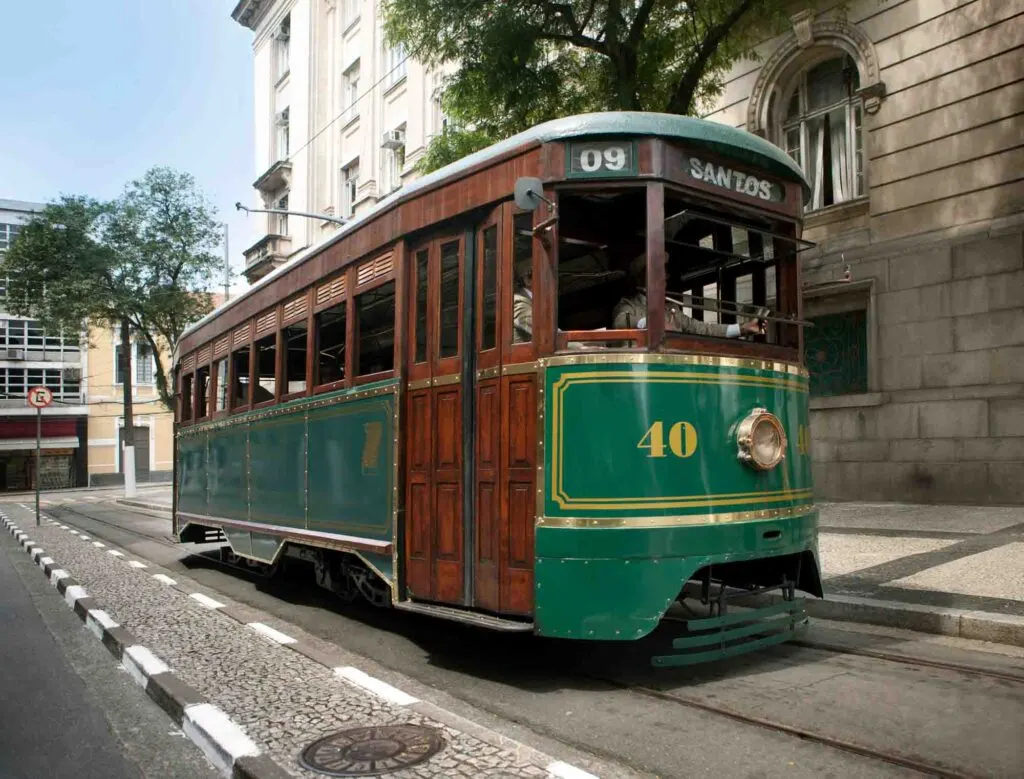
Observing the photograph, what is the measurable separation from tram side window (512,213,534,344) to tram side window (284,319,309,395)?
2883 mm

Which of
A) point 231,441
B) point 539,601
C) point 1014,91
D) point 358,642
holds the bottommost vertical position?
point 358,642

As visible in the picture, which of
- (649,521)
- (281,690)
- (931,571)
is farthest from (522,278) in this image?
(931,571)

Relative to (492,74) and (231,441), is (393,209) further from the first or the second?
(492,74)

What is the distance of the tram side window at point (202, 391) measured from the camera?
35.1 ft

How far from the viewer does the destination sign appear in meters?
5.13

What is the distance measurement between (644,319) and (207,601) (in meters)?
5.26

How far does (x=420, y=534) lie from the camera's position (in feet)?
18.9

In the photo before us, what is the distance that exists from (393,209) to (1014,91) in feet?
33.3

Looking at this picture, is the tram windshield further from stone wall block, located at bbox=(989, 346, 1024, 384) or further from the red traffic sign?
the red traffic sign

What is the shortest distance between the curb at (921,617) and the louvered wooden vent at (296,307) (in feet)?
14.1

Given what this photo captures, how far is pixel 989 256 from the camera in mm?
12273

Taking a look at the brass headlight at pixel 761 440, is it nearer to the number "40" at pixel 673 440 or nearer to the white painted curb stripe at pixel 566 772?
the number "40" at pixel 673 440

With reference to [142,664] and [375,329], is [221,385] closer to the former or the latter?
[375,329]

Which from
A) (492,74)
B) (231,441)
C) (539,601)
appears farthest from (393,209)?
(492,74)
